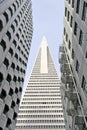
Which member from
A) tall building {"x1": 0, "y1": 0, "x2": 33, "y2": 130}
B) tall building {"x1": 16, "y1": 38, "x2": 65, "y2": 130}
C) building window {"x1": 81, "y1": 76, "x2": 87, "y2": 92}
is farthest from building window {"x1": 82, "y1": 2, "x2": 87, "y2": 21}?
tall building {"x1": 16, "y1": 38, "x2": 65, "y2": 130}

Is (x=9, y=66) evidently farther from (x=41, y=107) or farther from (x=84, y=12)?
(x=41, y=107)

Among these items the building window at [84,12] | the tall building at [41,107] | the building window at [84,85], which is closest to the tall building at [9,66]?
the building window at [84,85]

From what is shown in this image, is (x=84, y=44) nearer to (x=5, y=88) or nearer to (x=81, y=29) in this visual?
(x=81, y=29)

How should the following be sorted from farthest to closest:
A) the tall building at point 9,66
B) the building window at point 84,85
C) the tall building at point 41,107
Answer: the tall building at point 41,107
the tall building at point 9,66
the building window at point 84,85

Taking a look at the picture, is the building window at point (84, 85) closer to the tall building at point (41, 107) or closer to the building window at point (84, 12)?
the building window at point (84, 12)

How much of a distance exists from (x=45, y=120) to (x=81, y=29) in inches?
4982

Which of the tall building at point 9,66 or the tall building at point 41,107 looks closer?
the tall building at point 9,66

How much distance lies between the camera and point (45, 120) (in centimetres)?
14762

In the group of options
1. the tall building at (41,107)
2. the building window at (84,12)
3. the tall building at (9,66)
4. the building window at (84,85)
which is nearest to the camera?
the building window at (84,85)

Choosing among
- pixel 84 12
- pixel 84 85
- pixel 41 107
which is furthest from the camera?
pixel 41 107

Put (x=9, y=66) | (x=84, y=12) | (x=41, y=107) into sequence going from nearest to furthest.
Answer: (x=84, y=12) → (x=9, y=66) → (x=41, y=107)

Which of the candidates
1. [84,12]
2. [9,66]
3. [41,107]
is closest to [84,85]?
[84,12]

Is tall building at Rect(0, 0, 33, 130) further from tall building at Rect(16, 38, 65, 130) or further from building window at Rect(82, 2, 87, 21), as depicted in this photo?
tall building at Rect(16, 38, 65, 130)

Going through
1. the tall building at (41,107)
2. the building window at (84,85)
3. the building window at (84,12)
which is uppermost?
the building window at (84,12)
